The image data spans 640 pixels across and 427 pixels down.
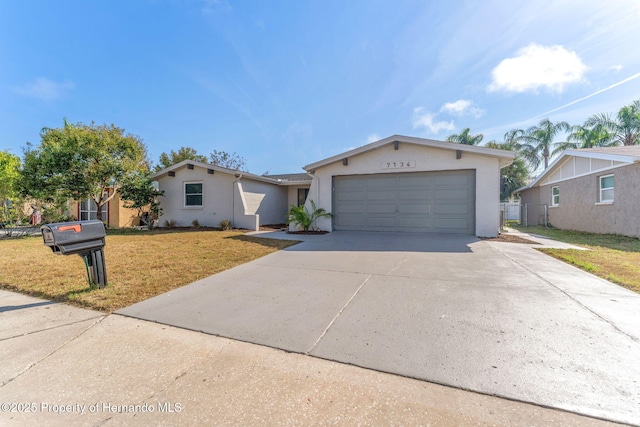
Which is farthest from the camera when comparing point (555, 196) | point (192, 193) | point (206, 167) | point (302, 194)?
point (302, 194)

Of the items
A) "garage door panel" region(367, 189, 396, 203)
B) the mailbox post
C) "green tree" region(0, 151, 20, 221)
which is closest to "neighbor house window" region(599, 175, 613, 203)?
"garage door panel" region(367, 189, 396, 203)

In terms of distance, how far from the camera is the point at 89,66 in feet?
44.3

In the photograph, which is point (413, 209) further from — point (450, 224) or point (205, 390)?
point (205, 390)

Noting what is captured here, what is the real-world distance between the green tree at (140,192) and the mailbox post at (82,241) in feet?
36.4

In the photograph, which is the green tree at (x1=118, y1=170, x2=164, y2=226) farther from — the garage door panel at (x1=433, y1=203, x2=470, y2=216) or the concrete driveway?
the garage door panel at (x1=433, y1=203, x2=470, y2=216)

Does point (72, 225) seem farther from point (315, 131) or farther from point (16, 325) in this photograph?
point (315, 131)

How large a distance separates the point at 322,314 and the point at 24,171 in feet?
52.3

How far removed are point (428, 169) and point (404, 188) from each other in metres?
1.16

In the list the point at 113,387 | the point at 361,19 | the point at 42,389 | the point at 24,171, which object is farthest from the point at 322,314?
the point at 24,171

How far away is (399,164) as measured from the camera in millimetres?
10297

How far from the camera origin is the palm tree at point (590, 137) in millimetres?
20422

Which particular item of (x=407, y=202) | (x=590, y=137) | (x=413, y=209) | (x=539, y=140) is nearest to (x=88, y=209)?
(x=407, y=202)

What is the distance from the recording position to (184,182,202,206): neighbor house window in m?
14.2

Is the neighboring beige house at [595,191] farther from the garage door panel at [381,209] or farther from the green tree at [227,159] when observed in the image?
the green tree at [227,159]
